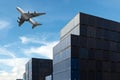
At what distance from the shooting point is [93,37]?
71000mm

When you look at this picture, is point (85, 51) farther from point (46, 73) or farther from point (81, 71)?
point (46, 73)

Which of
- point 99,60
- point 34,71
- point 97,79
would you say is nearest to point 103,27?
point 99,60

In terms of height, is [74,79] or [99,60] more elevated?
[99,60]

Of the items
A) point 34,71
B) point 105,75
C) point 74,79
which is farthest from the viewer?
point 34,71

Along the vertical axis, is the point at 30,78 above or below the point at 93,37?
below

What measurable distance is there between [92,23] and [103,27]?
3723 millimetres

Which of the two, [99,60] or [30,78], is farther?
[30,78]

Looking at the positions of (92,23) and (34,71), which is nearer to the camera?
(92,23)

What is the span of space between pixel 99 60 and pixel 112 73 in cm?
508

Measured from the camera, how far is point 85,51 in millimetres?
68688

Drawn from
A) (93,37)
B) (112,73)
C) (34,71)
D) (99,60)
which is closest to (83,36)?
(93,37)

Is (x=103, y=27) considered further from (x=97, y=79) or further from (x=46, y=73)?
(x=46, y=73)

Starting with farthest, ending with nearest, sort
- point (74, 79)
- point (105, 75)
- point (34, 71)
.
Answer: point (34, 71)
point (105, 75)
point (74, 79)

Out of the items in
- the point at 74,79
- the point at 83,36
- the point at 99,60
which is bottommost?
the point at 74,79
